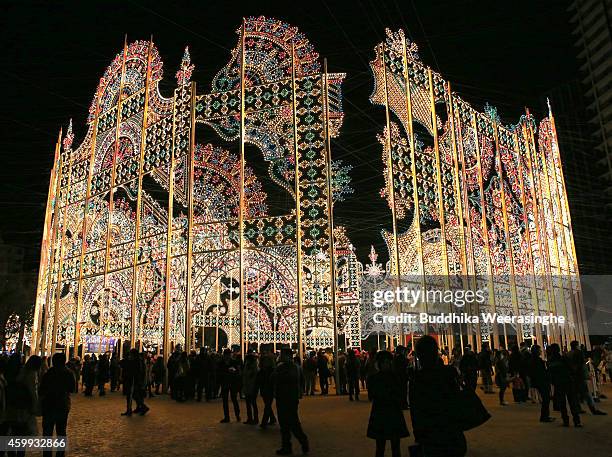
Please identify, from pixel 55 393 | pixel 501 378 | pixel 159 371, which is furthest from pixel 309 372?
pixel 55 393

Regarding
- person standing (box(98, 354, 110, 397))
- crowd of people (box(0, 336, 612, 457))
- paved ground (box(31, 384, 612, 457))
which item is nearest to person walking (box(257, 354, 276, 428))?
crowd of people (box(0, 336, 612, 457))

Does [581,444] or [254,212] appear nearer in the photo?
[581,444]

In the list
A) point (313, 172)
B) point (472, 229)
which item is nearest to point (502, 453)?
point (313, 172)

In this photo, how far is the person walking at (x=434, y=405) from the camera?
3893 mm

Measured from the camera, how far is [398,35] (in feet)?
52.2

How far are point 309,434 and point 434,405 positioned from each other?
4.59 metres

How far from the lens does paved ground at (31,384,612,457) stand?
6.91 metres

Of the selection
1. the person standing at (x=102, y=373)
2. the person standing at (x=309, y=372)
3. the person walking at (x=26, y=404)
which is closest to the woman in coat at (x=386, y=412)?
the person walking at (x=26, y=404)

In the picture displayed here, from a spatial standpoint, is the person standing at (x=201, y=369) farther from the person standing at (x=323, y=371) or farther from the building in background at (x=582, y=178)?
the building in background at (x=582, y=178)

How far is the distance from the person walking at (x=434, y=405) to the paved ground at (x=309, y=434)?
2929 millimetres

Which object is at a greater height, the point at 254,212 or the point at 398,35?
the point at 398,35

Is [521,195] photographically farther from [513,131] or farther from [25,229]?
[25,229]

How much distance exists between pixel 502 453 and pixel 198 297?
12217 mm

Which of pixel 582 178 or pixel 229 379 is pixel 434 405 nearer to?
pixel 229 379
